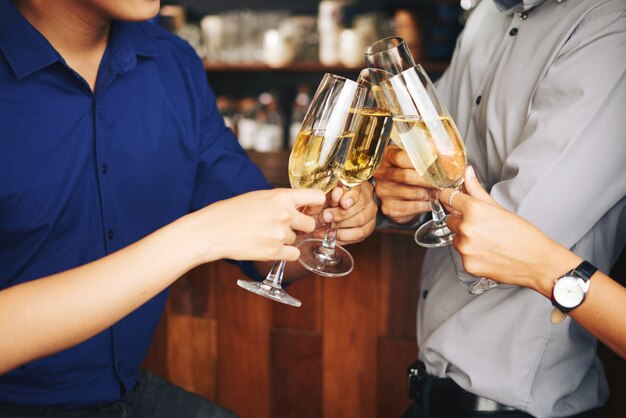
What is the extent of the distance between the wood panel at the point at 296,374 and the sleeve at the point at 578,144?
3.13 feet

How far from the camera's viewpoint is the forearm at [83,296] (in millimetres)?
990

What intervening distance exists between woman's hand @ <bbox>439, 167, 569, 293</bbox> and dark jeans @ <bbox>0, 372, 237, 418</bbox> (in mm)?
693

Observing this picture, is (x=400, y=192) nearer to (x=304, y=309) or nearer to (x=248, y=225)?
(x=248, y=225)

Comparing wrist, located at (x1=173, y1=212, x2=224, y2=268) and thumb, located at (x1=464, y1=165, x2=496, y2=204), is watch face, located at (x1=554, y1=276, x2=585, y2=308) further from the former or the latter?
wrist, located at (x1=173, y1=212, x2=224, y2=268)

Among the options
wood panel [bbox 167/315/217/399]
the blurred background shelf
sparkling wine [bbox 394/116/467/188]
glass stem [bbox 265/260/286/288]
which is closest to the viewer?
sparkling wine [bbox 394/116/467/188]

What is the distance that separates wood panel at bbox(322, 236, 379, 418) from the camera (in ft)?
6.14

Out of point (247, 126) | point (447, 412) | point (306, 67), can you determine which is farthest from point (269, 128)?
point (447, 412)

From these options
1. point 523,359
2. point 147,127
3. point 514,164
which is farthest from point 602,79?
point 147,127

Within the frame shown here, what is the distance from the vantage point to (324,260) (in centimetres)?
132

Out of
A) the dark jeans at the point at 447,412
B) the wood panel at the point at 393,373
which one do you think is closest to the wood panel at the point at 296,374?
the wood panel at the point at 393,373

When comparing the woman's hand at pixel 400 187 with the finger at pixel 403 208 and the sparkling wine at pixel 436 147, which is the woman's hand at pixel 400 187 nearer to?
the finger at pixel 403 208

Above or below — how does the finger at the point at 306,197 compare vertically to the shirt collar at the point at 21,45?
below

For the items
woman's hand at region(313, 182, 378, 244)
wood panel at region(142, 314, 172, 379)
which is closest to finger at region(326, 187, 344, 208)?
woman's hand at region(313, 182, 378, 244)

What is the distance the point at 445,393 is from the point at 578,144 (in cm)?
56
